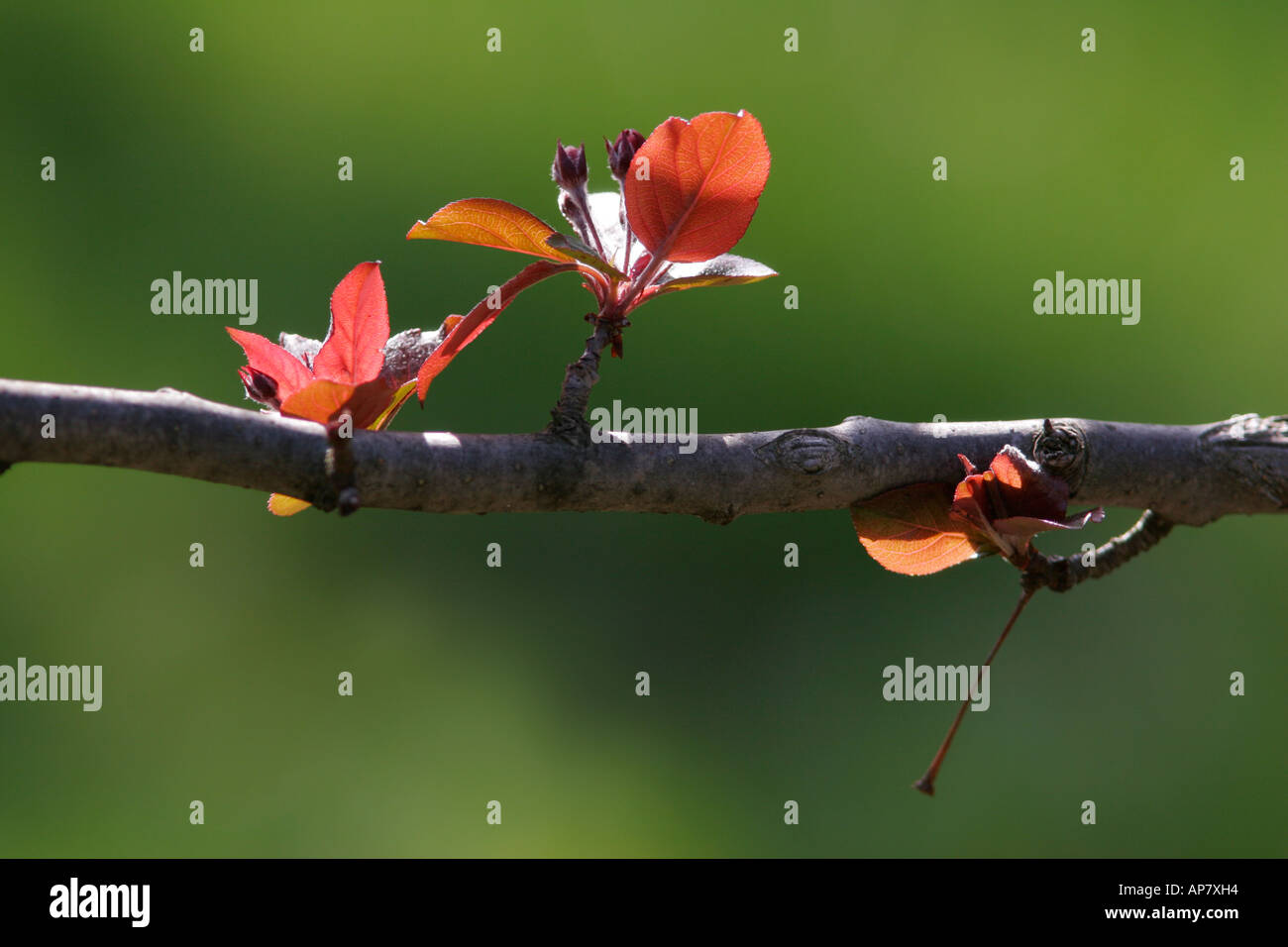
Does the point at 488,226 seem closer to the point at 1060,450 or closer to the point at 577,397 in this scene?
the point at 577,397

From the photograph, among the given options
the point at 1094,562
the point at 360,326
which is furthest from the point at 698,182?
the point at 1094,562

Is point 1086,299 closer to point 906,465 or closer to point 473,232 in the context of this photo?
point 906,465

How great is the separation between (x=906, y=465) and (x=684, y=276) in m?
0.12

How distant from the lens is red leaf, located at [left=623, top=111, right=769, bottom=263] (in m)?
0.39

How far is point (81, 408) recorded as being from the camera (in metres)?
0.32

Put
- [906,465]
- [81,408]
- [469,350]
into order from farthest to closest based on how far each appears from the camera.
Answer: [469,350] < [906,465] < [81,408]

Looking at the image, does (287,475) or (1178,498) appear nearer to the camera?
(287,475)

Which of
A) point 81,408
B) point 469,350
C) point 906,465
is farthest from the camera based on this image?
point 469,350

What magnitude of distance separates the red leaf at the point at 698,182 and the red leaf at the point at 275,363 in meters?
0.15

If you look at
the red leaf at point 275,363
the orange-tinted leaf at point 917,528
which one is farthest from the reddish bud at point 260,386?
the orange-tinted leaf at point 917,528

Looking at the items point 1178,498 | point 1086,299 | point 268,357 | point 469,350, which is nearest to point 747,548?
point 469,350

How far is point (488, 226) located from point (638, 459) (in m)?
0.11

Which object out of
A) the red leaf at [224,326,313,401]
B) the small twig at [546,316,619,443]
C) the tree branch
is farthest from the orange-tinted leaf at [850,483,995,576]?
the red leaf at [224,326,313,401]

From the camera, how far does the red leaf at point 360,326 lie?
0.41 metres
